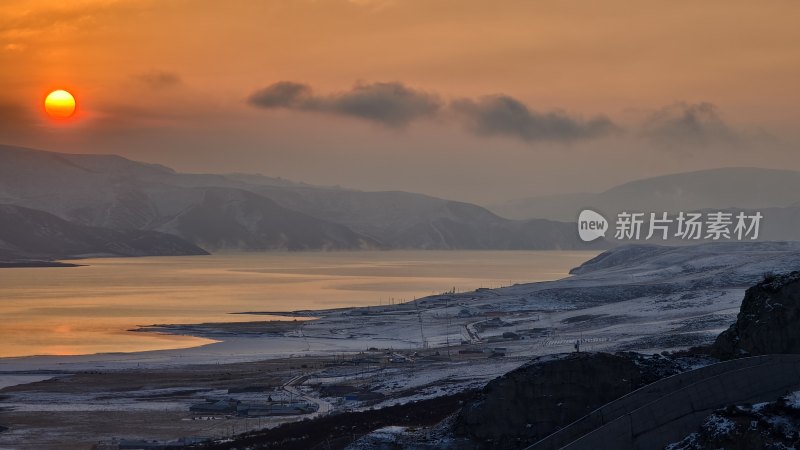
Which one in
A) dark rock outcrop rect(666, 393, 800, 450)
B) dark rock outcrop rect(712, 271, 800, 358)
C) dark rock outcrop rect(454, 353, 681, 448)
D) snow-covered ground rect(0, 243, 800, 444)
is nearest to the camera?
dark rock outcrop rect(666, 393, 800, 450)

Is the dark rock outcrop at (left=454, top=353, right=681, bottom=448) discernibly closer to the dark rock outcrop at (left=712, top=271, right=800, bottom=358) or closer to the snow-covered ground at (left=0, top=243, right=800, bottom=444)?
the snow-covered ground at (left=0, top=243, right=800, bottom=444)

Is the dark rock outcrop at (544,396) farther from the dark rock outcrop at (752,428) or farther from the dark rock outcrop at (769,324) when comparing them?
the dark rock outcrop at (752,428)

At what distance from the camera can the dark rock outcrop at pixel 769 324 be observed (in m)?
42.0

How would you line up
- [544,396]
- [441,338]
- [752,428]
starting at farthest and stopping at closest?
[441,338] → [544,396] → [752,428]

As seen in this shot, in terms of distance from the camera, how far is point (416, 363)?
87625 millimetres

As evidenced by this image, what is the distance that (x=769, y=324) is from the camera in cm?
4234

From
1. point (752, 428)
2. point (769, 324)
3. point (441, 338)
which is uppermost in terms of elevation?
point (769, 324)

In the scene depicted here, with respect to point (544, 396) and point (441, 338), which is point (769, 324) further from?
point (441, 338)

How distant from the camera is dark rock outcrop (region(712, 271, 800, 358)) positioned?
42031 millimetres

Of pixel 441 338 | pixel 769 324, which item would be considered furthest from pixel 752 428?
pixel 441 338

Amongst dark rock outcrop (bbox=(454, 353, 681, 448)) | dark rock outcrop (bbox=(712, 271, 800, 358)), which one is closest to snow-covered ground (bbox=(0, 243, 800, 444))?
dark rock outcrop (bbox=(454, 353, 681, 448))

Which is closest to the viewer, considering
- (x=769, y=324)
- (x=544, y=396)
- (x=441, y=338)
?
(x=544, y=396)

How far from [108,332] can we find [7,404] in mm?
50756

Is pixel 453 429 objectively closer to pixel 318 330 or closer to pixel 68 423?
pixel 68 423
